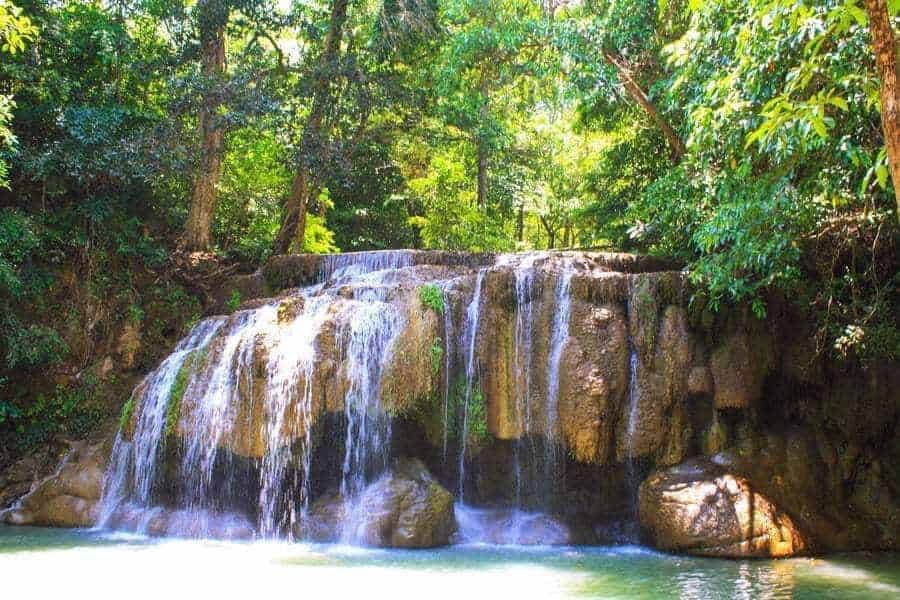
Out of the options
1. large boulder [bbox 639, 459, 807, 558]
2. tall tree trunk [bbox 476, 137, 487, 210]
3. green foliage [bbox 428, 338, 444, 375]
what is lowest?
large boulder [bbox 639, 459, 807, 558]

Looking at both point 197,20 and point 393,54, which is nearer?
point 197,20

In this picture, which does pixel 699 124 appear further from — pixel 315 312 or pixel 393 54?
pixel 393 54

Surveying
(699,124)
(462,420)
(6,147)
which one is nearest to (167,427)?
(462,420)

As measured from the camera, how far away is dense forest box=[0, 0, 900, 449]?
8.45 m

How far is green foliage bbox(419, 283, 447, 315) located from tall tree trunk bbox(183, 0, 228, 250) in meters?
6.66

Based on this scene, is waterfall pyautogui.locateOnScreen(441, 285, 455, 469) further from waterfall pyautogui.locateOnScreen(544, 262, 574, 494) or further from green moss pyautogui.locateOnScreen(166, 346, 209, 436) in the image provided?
green moss pyautogui.locateOnScreen(166, 346, 209, 436)

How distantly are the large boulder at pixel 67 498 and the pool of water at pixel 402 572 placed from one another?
101cm

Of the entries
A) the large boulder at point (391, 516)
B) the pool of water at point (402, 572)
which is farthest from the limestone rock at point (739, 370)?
the large boulder at point (391, 516)

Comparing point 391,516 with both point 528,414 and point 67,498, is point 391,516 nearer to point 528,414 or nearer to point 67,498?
point 528,414

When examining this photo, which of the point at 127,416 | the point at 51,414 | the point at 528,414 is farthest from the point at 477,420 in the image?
the point at 51,414

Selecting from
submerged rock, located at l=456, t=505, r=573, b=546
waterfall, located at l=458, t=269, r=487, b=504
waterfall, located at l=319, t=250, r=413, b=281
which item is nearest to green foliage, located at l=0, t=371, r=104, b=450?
waterfall, located at l=319, t=250, r=413, b=281

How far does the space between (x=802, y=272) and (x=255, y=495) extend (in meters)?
8.12

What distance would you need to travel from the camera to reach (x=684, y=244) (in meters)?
12.0

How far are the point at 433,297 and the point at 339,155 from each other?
640cm
